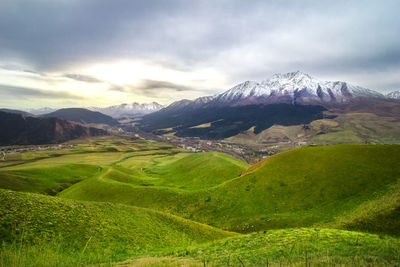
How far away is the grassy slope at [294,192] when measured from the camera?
30719 millimetres

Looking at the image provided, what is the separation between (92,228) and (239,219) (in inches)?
968

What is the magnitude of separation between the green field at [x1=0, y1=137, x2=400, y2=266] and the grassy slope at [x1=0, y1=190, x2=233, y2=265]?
3.7 inches

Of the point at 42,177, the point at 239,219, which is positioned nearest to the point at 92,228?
the point at 239,219

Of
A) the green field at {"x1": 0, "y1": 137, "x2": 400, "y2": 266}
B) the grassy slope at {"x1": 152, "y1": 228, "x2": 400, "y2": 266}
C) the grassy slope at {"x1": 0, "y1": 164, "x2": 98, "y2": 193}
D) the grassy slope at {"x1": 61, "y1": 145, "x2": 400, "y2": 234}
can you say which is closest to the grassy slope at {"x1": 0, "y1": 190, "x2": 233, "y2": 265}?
the green field at {"x1": 0, "y1": 137, "x2": 400, "y2": 266}

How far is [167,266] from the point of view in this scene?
8.96 meters

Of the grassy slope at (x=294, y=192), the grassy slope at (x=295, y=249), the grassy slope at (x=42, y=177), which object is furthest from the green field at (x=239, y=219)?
the grassy slope at (x=42, y=177)

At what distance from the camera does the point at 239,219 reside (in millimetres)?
34281

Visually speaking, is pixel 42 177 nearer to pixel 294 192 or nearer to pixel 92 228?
pixel 92 228

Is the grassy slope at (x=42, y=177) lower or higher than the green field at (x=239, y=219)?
lower

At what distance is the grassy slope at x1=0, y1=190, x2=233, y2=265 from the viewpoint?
50.8 feet

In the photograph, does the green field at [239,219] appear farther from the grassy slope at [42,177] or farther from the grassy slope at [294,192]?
the grassy slope at [42,177]

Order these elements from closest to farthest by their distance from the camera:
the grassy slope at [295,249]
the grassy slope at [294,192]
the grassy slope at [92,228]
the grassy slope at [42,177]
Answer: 1. the grassy slope at [295,249]
2. the grassy slope at [92,228]
3. the grassy slope at [294,192]
4. the grassy slope at [42,177]

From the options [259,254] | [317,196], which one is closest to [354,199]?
[317,196]

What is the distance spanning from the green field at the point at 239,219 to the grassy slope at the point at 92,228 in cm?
9
